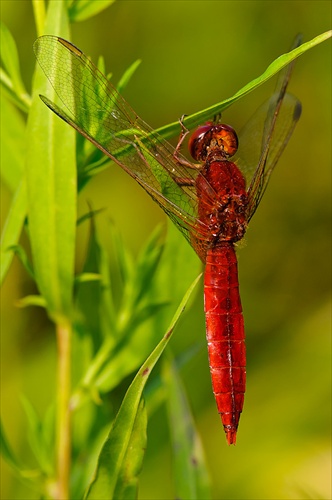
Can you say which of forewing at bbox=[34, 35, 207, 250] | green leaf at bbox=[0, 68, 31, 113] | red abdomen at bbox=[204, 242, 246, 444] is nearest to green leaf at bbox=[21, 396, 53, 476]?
red abdomen at bbox=[204, 242, 246, 444]

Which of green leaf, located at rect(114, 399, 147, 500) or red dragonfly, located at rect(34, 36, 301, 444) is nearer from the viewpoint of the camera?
green leaf, located at rect(114, 399, 147, 500)

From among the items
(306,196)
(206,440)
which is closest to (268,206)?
(306,196)

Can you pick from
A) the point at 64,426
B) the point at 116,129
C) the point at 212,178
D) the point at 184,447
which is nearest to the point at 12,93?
the point at 116,129

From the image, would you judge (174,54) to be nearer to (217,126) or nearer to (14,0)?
(14,0)

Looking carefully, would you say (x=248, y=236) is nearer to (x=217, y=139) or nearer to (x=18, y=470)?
(x=217, y=139)

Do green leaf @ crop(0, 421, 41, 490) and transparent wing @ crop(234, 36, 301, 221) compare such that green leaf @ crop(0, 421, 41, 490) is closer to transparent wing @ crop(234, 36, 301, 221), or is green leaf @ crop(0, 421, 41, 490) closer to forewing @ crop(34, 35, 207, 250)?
forewing @ crop(34, 35, 207, 250)
